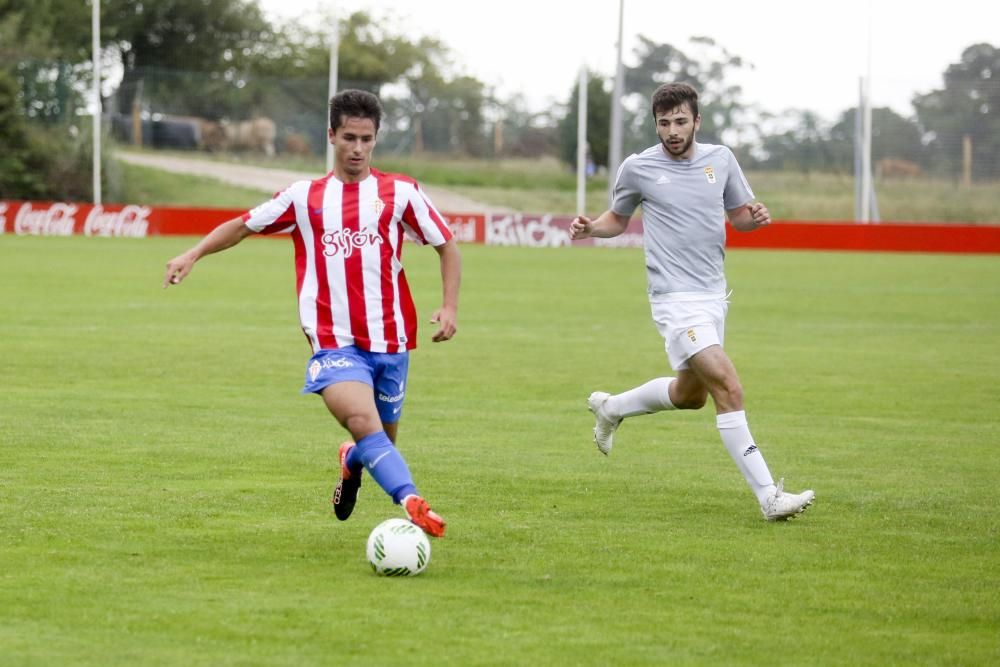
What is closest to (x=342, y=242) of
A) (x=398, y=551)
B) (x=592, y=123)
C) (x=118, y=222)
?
(x=398, y=551)

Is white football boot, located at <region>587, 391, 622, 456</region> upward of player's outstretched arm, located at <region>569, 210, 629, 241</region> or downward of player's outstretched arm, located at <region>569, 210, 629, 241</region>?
downward

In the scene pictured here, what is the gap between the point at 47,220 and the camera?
42.5m

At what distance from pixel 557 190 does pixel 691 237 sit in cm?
5005

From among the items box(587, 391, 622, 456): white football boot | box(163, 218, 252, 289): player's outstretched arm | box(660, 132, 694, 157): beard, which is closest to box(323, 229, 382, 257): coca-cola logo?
box(163, 218, 252, 289): player's outstretched arm

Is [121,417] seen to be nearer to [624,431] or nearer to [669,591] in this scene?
[624,431]

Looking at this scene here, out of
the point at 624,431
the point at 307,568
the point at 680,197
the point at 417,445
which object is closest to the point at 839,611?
the point at 307,568

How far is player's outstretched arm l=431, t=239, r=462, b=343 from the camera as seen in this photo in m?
6.68

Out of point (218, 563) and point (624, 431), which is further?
point (624, 431)

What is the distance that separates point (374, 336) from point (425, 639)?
1.80 m

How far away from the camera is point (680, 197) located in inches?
315

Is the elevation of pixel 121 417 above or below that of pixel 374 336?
below

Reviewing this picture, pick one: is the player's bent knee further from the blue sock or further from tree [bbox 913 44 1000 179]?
tree [bbox 913 44 1000 179]

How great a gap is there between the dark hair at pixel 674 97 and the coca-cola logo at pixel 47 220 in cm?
3653

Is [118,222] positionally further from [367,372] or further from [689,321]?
[367,372]
